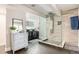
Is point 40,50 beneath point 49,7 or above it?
beneath

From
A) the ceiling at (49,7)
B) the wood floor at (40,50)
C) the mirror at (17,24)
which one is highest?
the ceiling at (49,7)

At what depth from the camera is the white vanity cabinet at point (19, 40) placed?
5.26 ft

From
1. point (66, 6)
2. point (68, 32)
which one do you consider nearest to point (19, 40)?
point (68, 32)

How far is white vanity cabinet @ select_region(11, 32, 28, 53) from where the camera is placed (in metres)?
1.60

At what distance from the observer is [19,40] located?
1.65 m

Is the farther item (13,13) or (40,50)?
(40,50)

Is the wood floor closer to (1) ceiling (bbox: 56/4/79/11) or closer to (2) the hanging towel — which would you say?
(2) the hanging towel

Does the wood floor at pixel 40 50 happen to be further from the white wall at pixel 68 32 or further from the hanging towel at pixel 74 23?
the hanging towel at pixel 74 23

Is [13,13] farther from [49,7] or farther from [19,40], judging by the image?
[49,7]

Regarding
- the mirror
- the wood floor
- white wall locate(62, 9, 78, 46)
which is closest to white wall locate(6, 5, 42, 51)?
the mirror

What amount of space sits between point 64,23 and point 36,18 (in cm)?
51

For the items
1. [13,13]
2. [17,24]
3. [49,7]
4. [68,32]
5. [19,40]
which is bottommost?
[19,40]

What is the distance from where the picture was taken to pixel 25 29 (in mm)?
1659

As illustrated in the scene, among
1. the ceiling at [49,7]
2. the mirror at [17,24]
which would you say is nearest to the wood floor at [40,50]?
the mirror at [17,24]
